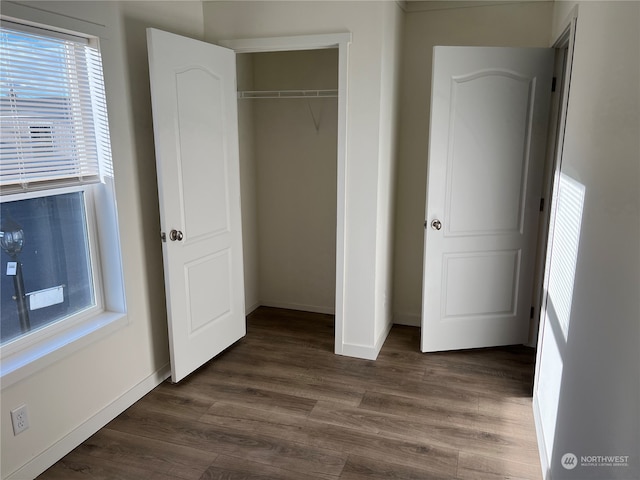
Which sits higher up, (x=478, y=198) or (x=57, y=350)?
(x=478, y=198)

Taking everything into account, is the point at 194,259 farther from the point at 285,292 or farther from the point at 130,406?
the point at 285,292

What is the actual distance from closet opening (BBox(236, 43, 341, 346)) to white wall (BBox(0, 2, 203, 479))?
911 millimetres

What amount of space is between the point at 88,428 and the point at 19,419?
1.42ft

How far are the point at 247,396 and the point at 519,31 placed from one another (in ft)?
9.64

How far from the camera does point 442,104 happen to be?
303 centimetres

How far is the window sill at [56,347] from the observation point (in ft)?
6.69

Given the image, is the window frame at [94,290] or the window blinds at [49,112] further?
the window frame at [94,290]

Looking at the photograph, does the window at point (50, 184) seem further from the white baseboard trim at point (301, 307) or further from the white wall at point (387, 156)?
the white baseboard trim at point (301, 307)

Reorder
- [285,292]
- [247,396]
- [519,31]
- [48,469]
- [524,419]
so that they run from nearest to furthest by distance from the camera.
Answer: [48,469], [524,419], [247,396], [519,31], [285,292]

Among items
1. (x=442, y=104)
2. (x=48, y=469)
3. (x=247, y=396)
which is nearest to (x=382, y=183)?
(x=442, y=104)

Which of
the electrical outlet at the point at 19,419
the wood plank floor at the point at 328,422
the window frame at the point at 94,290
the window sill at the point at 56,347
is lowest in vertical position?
the wood plank floor at the point at 328,422

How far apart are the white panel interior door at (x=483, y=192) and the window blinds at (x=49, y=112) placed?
6.36 ft

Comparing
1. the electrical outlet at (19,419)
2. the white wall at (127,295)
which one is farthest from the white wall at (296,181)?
the electrical outlet at (19,419)

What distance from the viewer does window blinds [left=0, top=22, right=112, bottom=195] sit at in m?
2.01
